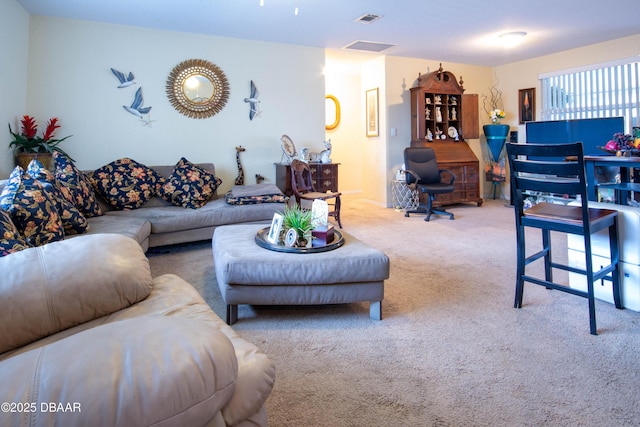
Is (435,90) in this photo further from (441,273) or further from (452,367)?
(452,367)

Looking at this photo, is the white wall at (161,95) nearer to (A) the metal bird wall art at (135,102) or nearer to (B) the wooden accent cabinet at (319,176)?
(A) the metal bird wall art at (135,102)

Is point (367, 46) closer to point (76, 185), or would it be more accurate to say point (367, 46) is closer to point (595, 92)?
point (595, 92)

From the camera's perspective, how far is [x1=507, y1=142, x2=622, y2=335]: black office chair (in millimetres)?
2043

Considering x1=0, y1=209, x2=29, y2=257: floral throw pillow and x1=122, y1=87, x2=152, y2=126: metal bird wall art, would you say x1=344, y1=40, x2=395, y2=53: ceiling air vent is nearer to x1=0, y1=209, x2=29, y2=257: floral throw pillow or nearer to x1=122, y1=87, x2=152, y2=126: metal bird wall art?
x1=122, y1=87, x2=152, y2=126: metal bird wall art

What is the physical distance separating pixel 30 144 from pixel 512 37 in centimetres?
577

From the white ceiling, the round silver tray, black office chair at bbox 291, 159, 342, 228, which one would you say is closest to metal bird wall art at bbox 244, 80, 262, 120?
the white ceiling

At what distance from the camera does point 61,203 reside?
105 inches

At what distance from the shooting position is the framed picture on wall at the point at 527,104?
6570mm

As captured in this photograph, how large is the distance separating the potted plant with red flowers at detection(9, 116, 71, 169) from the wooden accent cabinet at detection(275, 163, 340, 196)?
2380 mm

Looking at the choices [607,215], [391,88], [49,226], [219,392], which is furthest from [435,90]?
[219,392]

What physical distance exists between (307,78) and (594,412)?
4.98 meters

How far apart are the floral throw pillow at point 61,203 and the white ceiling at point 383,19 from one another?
202 cm

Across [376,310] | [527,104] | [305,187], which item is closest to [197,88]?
[305,187]

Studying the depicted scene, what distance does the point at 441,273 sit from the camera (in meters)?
3.11
